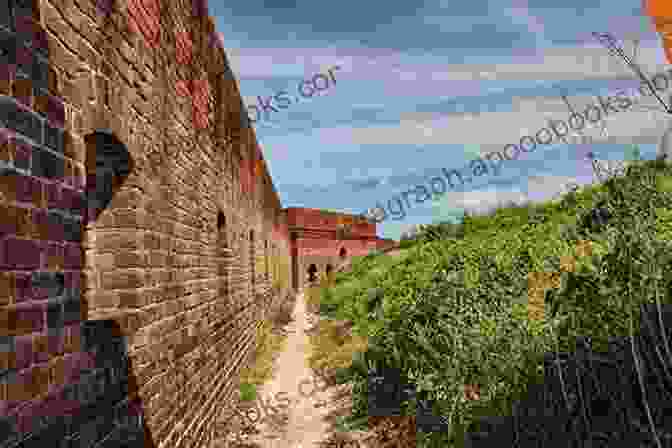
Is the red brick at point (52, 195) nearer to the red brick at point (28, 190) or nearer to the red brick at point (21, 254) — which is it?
the red brick at point (28, 190)

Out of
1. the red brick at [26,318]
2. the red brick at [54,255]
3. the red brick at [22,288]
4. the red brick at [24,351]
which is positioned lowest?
the red brick at [24,351]

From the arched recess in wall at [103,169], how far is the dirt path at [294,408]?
10.2 feet

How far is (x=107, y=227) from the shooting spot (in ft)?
9.39

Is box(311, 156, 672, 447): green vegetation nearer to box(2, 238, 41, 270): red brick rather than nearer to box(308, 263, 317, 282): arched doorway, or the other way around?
box(2, 238, 41, 270): red brick

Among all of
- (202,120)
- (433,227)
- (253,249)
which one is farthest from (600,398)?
(433,227)

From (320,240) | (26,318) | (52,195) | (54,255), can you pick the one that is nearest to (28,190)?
(52,195)

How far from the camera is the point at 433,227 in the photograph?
19.5 meters

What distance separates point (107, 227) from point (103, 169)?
33cm

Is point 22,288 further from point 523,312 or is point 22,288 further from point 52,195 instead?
point 523,312

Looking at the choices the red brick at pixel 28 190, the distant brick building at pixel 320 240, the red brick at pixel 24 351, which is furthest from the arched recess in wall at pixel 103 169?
the distant brick building at pixel 320 240

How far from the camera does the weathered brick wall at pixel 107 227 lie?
5.61 feet

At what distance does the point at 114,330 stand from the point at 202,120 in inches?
121

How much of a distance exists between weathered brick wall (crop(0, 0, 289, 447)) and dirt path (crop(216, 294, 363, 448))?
639 millimetres

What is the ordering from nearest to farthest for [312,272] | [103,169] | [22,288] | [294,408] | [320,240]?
[22,288]
[103,169]
[294,408]
[320,240]
[312,272]
